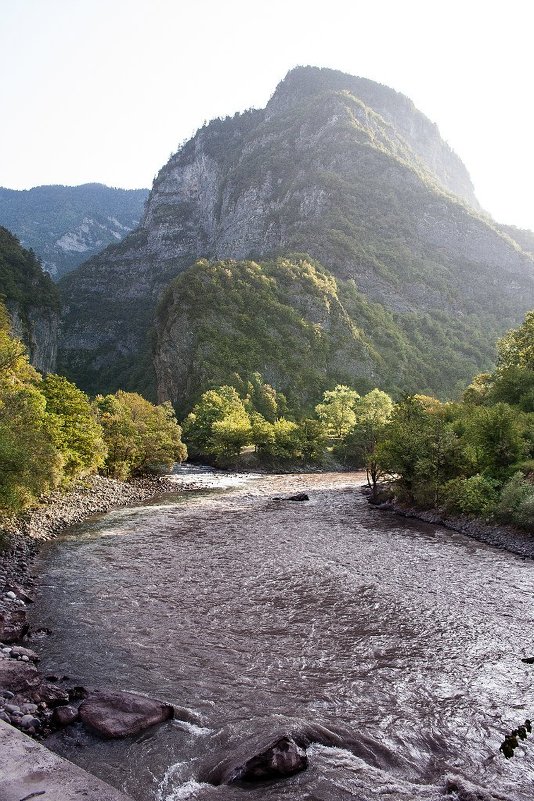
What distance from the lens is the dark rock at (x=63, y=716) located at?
13023 mm

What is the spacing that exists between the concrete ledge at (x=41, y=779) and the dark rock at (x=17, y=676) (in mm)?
6097

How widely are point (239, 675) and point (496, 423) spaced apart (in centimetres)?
3351

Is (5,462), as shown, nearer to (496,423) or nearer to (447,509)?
(447,509)

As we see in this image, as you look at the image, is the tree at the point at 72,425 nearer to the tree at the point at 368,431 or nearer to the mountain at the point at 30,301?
the tree at the point at 368,431

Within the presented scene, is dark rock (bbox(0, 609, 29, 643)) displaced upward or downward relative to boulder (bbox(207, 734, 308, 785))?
downward

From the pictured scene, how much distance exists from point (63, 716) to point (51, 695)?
128 centimetres

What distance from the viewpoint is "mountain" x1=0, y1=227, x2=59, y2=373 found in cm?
12325

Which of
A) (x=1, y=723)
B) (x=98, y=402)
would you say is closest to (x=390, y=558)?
(x=1, y=723)

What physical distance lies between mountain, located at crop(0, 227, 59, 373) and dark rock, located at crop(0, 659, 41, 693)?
373 ft

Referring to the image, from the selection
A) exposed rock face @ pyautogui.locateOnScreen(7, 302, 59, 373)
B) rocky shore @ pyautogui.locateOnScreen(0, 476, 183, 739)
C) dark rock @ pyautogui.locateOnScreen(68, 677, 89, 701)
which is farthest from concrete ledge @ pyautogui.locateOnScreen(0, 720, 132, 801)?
exposed rock face @ pyautogui.locateOnScreen(7, 302, 59, 373)

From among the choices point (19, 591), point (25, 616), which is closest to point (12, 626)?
point (25, 616)

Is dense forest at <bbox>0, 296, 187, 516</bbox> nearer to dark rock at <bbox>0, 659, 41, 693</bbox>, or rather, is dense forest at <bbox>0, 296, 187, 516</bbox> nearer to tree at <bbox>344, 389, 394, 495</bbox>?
dark rock at <bbox>0, 659, 41, 693</bbox>

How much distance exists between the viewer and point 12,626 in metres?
18.4

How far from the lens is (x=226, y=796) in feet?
34.8
